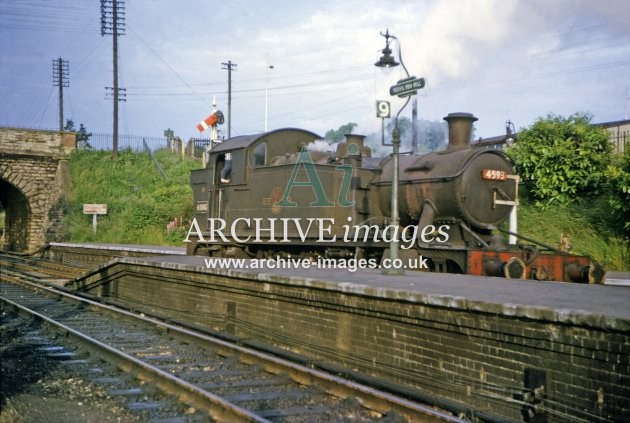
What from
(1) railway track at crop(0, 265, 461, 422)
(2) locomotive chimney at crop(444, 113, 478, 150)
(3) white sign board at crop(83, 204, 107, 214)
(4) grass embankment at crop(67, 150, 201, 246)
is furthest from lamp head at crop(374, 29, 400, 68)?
(3) white sign board at crop(83, 204, 107, 214)

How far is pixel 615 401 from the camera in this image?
4.64 meters

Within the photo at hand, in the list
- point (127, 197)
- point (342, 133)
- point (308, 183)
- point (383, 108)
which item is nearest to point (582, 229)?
point (308, 183)

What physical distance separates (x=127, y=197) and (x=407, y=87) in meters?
24.3

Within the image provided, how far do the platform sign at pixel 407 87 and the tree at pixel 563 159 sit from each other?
8.08 m

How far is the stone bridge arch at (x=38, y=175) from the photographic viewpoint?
29328 mm

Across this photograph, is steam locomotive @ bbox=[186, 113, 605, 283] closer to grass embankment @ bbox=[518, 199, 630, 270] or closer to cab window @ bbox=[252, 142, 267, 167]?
cab window @ bbox=[252, 142, 267, 167]

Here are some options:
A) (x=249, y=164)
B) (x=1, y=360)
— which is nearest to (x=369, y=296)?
(x=1, y=360)

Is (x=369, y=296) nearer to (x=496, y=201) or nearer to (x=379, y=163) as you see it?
(x=496, y=201)

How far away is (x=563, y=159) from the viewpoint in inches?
622

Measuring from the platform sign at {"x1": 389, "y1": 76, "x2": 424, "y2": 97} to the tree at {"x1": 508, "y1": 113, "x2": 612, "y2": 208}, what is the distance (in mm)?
8077

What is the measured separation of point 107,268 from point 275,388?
31.1ft

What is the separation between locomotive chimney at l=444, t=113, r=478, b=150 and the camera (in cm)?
1063

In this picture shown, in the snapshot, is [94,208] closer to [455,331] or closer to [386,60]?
[386,60]

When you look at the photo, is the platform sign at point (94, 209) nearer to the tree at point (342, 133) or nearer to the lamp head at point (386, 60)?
the tree at point (342, 133)
